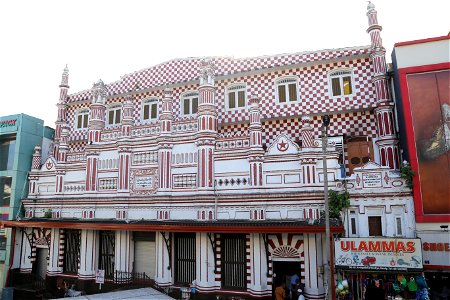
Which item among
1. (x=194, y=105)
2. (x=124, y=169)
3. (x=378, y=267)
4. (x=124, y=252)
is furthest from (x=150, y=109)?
(x=378, y=267)

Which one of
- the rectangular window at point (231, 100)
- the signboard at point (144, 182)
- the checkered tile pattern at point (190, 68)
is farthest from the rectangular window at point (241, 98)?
the signboard at point (144, 182)

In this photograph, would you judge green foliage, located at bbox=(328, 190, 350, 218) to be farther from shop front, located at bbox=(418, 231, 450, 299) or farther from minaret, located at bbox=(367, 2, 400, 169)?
minaret, located at bbox=(367, 2, 400, 169)

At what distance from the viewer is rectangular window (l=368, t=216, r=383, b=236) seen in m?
17.7

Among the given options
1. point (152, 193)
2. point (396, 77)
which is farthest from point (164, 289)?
point (396, 77)

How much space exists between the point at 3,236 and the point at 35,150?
285 inches

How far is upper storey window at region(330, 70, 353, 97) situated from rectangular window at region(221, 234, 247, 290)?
11037mm

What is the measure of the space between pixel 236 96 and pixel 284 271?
1218 cm

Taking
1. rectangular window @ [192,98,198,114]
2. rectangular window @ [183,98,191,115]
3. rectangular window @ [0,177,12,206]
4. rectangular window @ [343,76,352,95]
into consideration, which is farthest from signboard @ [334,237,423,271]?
rectangular window @ [0,177,12,206]

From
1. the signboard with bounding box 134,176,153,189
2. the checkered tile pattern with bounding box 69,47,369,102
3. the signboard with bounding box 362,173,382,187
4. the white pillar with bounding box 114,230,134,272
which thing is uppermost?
the checkered tile pattern with bounding box 69,47,369,102

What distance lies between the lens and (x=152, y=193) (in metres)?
22.9

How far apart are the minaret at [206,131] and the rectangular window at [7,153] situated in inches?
676

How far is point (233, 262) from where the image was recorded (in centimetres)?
2005

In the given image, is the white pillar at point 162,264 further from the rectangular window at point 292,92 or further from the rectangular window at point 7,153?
the rectangular window at point 7,153

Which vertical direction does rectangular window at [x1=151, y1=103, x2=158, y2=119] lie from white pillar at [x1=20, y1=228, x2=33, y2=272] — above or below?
above
